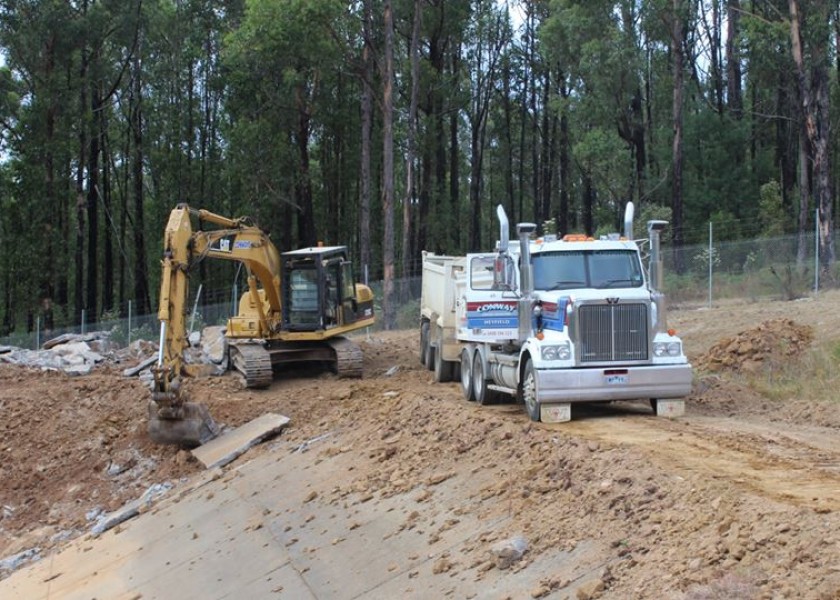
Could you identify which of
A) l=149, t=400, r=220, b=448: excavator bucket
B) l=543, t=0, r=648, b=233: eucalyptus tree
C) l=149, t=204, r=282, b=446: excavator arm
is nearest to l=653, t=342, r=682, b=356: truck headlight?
l=149, t=204, r=282, b=446: excavator arm

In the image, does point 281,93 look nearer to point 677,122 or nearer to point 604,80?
point 604,80

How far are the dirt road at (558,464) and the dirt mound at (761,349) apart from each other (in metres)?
0.05

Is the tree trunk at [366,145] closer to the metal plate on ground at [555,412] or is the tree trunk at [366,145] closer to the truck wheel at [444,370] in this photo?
the truck wheel at [444,370]

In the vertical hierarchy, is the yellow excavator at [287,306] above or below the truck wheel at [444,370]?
above

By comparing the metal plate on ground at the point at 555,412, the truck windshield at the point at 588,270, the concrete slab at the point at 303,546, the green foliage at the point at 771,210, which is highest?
the green foliage at the point at 771,210

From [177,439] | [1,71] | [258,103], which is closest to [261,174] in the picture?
[258,103]

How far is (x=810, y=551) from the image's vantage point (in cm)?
630

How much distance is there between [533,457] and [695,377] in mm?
8356

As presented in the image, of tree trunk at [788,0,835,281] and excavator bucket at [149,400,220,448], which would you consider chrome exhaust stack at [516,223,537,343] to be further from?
tree trunk at [788,0,835,281]

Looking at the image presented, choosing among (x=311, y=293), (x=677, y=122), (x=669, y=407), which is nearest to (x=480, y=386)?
(x=669, y=407)

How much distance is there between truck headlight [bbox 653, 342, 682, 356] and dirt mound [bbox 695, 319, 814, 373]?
559 cm

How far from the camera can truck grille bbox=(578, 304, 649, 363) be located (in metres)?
13.3

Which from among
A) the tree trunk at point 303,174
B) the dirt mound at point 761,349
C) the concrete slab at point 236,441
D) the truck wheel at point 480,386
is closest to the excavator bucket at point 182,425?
the concrete slab at point 236,441

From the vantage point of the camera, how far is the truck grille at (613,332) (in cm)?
1330
